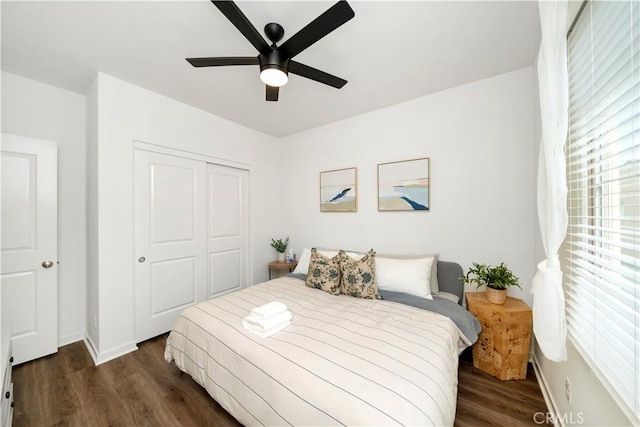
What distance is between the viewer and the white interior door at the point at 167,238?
251 cm

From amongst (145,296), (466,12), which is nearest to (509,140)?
(466,12)

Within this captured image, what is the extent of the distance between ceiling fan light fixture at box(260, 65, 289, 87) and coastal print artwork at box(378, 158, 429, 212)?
5.69ft

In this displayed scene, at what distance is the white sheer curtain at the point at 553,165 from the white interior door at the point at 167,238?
3.21m

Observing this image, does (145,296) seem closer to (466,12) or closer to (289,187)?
(289,187)

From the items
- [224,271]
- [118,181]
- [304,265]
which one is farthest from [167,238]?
[304,265]

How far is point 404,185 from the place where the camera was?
9.18 feet

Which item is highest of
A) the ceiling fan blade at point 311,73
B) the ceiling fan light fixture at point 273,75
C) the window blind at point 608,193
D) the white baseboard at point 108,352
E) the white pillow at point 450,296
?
the ceiling fan blade at point 311,73

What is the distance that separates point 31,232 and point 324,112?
10.7ft

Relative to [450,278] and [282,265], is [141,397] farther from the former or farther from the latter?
[450,278]

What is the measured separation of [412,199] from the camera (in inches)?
108

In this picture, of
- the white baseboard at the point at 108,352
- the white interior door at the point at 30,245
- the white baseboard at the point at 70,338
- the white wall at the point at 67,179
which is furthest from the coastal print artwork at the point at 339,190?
the white baseboard at the point at 70,338

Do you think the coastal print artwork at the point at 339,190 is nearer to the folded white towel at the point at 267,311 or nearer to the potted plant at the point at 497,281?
the potted plant at the point at 497,281

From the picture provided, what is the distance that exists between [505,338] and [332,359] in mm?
1528

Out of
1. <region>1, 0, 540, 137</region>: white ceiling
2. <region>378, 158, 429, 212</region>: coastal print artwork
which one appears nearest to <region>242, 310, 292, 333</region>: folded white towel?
<region>378, 158, 429, 212</region>: coastal print artwork
